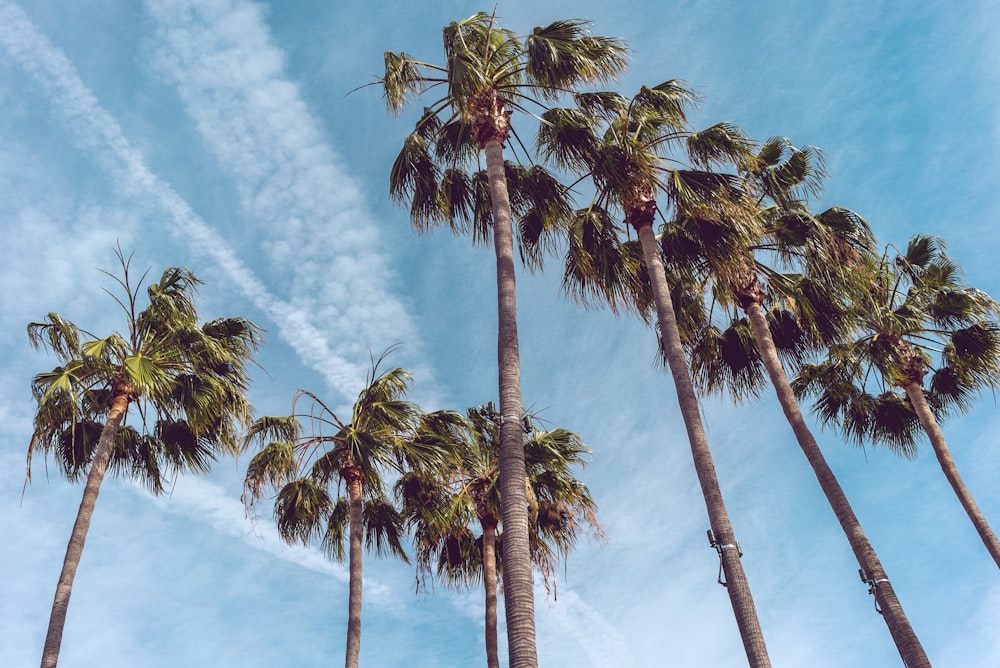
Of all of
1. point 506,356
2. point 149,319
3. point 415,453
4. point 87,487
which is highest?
point 149,319

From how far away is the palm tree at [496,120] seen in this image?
10.5m

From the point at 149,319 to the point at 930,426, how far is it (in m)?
18.6

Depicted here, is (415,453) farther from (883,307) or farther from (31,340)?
(883,307)

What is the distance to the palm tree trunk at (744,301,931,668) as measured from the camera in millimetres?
12547

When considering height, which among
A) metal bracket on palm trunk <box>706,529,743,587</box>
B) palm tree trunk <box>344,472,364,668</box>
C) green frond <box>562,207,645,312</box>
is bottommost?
metal bracket on palm trunk <box>706,529,743,587</box>

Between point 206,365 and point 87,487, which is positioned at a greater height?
point 206,365

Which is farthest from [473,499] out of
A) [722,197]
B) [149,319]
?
[722,197]

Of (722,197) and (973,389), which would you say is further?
(973,389)

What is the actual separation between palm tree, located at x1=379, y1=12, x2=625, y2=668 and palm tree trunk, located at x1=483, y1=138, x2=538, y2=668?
2 cm

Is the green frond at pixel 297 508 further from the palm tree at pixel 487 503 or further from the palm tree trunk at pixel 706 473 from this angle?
the palm tree trunk at pixel 706 473

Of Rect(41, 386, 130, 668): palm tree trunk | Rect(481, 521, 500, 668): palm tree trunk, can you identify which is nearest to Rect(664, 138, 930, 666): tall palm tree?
Rect(481, 521, 500, 668): palm tree trunk

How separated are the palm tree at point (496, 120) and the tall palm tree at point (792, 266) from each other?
12.7ft

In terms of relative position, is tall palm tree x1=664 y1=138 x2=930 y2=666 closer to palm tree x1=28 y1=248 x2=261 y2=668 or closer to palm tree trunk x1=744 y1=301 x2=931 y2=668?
palm tree trunk x1=744 y1=301 x2=931 y2=668

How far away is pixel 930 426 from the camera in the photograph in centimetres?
1848
